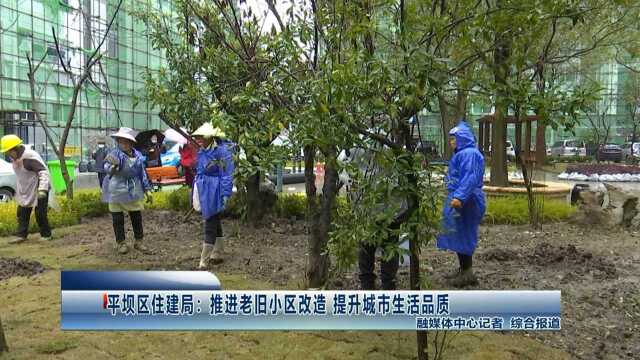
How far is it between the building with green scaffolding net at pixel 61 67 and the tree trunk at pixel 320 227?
19.5 m

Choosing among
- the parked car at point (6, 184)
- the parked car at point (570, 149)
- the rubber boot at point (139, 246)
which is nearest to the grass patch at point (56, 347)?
the rubber boot at point (139, 246)

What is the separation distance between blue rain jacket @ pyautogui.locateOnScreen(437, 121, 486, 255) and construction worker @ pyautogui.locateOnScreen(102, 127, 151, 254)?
356 cm

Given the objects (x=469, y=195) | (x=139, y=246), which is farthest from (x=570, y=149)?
(x=469, y=195)

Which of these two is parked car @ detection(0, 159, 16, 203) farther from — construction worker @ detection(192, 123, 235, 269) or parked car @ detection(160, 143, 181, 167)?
parked car @ detection(160, 143, 181, 167)

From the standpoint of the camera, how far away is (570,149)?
4469 centimetres

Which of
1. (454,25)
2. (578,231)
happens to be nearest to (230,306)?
(454,25)

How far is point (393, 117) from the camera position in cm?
280

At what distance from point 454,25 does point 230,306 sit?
184 cm

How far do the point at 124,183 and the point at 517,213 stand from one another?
571 centimetres

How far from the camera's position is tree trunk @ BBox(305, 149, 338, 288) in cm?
458

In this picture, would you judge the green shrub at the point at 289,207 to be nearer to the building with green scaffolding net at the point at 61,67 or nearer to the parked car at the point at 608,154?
the building with green scaffolding net at the point at 61,67

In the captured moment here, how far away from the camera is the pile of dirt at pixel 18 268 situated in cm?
573

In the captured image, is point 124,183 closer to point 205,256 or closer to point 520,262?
point 205,256

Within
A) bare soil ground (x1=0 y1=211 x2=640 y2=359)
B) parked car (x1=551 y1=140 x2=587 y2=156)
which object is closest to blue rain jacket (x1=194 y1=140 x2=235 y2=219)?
bare soil ground (x1=0 y1=211 x2=640 y2=359)
